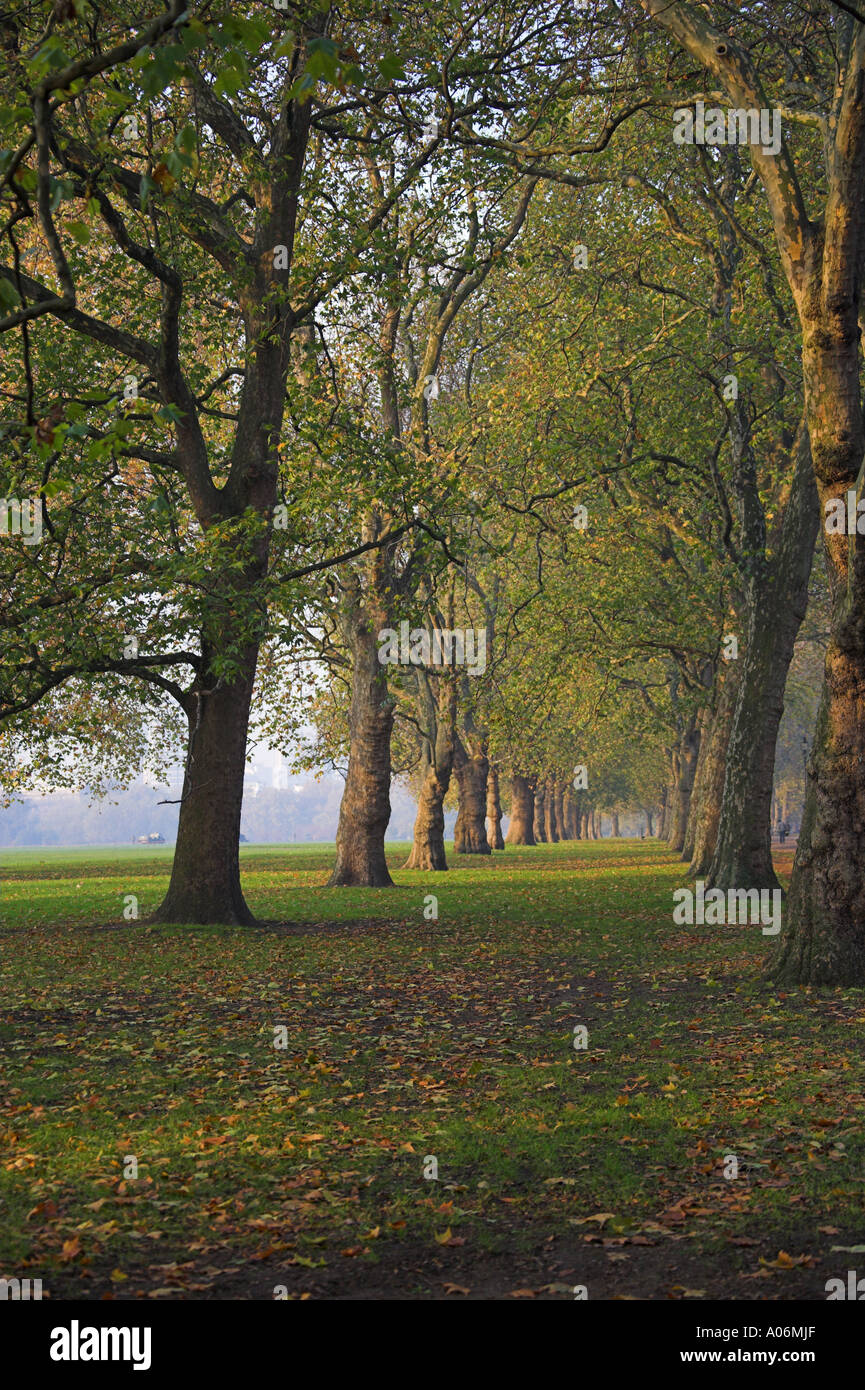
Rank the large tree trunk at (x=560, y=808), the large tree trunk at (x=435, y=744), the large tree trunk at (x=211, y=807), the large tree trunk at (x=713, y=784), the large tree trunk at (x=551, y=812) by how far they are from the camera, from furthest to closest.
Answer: the large tree trunk at (x=560, y=808)
the large tree trunk at (x=551, y=812)
the large tree trunk at (x=435, y=744)
the large tree trunk at (x=713, y=784)
the large tree trunk at (x=211, y=807)

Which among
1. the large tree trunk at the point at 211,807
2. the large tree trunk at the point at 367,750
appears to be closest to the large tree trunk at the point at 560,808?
the large tree trunk at the point at 367,750

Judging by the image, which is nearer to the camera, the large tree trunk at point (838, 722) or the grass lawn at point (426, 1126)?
the grass lawn at point (426, 1126)

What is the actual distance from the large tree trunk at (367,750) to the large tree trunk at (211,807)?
9814 millimetres

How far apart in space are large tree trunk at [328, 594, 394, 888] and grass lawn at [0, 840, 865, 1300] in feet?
43.4

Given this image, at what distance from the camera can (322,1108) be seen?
9164mm

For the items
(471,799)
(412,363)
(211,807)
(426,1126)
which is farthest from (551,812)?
(426,1126)

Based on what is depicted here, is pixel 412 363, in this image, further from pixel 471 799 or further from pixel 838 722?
pixel 471 799

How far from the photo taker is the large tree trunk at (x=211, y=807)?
20586 millimetres

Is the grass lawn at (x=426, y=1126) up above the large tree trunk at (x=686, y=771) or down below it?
below

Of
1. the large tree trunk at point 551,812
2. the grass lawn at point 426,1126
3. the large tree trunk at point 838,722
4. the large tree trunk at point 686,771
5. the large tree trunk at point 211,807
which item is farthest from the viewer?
the large tree trunk at point 551,812

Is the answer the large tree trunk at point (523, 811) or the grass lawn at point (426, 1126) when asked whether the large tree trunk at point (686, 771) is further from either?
the grass lawn at point (426, 1126)

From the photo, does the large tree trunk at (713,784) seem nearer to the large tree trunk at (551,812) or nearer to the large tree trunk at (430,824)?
the large tree trunk at (430,824)

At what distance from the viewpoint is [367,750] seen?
102 feet
